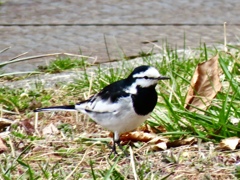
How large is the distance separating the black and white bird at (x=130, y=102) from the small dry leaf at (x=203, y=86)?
518mm

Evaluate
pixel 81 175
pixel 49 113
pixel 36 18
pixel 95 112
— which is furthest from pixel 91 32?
pixel 81 175

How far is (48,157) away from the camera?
169 inches

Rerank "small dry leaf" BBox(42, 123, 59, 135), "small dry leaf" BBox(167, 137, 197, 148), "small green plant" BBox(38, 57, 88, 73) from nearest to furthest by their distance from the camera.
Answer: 1. "small dry leaf" BBox(167, 137, 197, 148)
2. "small dry leaf" BBox(42, 123, 59, 135)
3. "small green plant" BBox(38, 57, 88, 73)

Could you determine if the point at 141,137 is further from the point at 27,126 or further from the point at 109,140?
the point at 27,126

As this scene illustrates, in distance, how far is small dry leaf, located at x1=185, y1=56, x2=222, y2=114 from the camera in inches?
183

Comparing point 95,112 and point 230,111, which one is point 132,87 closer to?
point 95,112

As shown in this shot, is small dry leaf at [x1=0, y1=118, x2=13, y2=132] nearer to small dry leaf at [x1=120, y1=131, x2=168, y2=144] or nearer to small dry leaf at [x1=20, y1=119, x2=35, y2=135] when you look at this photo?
small dry leaf at [x1=20, y1=119, x2=35, y2=135]

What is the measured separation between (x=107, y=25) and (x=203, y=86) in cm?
294

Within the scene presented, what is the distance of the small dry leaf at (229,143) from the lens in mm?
4019

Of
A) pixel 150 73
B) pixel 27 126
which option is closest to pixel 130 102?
pixel 150 73

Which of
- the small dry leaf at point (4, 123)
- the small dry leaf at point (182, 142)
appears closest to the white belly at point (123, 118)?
the small dry leaf at point (182, 142)

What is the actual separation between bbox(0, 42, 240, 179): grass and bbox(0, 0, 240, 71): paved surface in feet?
3.69

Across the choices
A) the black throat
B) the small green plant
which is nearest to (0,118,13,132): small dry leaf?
the black throat

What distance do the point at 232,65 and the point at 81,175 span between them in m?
1.64
